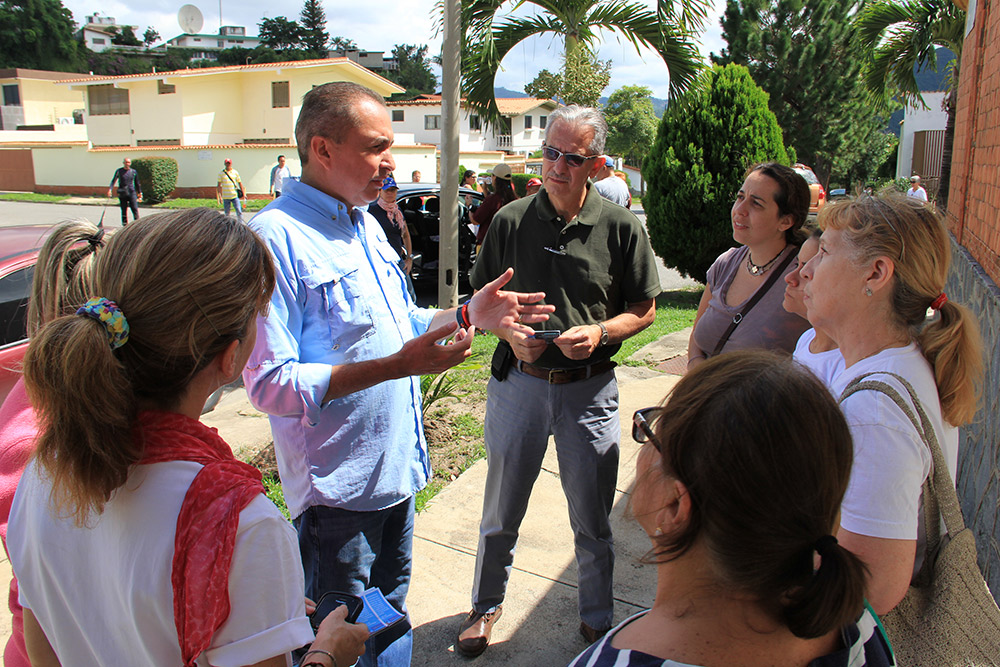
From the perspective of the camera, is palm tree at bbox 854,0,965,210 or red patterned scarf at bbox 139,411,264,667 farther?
palm tree at bbox 854,0,965,210

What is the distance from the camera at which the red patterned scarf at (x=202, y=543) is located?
1.12 metres

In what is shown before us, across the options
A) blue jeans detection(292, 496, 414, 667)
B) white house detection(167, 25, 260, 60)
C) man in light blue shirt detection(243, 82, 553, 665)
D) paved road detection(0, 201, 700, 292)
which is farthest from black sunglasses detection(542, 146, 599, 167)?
white house detection(167, 25, 260, 60)

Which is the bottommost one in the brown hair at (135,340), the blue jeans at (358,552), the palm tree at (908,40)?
the blue jeans at (358,552)

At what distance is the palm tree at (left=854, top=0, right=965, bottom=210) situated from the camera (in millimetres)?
11791

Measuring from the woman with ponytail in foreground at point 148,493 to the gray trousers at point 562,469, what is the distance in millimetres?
1683

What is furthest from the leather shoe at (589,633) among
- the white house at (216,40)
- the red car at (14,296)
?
the white house at (216,40)

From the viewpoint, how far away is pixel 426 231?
34.0ft

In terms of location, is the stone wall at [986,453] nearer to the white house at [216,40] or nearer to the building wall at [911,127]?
the building wall at [911,127]

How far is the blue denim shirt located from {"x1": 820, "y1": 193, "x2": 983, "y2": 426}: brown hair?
1438mm

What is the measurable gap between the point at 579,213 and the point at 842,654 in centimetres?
212

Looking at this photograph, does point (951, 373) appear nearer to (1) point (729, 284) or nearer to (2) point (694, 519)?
(2) point (694, 519)

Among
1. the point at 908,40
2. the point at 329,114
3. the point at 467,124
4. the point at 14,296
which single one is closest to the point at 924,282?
the point at 329,114

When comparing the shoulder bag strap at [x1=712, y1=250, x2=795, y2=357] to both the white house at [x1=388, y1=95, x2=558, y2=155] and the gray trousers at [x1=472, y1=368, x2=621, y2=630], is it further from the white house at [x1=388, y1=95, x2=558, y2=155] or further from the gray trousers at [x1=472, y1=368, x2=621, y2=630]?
the white house at [x1=388, y1=95, x2=558, y2=155]

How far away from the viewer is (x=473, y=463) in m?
4.64
